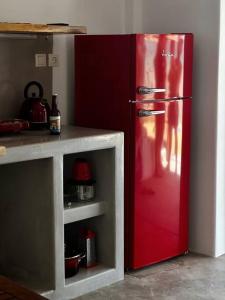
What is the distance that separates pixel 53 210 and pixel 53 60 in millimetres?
1098

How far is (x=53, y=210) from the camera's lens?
3283 mm

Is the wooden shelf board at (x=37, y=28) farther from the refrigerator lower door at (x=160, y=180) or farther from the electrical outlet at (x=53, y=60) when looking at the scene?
the refrigerator lower door at (x=160, y=180)

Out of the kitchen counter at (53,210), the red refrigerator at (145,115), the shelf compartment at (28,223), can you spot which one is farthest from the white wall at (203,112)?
the shelf compartment at (28,223)

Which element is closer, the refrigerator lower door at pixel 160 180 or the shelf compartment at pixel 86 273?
the shelf compartment at pixel 86 273

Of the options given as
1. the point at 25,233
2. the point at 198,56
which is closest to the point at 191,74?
the point at 198,56

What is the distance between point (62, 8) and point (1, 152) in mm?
1430

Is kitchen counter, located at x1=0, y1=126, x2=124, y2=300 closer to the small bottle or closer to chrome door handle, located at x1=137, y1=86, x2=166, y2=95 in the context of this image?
the small bottle

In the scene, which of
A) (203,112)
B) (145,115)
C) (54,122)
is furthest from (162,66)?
(54,122)

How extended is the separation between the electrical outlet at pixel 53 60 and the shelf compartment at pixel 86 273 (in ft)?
4.30

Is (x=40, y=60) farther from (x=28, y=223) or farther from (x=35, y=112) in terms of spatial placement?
(x=28, y=223)

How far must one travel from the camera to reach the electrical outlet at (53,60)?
388 centimetres

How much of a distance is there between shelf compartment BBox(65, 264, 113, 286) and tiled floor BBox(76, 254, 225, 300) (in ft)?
0.33

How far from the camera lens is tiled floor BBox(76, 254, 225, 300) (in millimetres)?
3487

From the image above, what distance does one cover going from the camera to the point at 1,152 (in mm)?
2898
